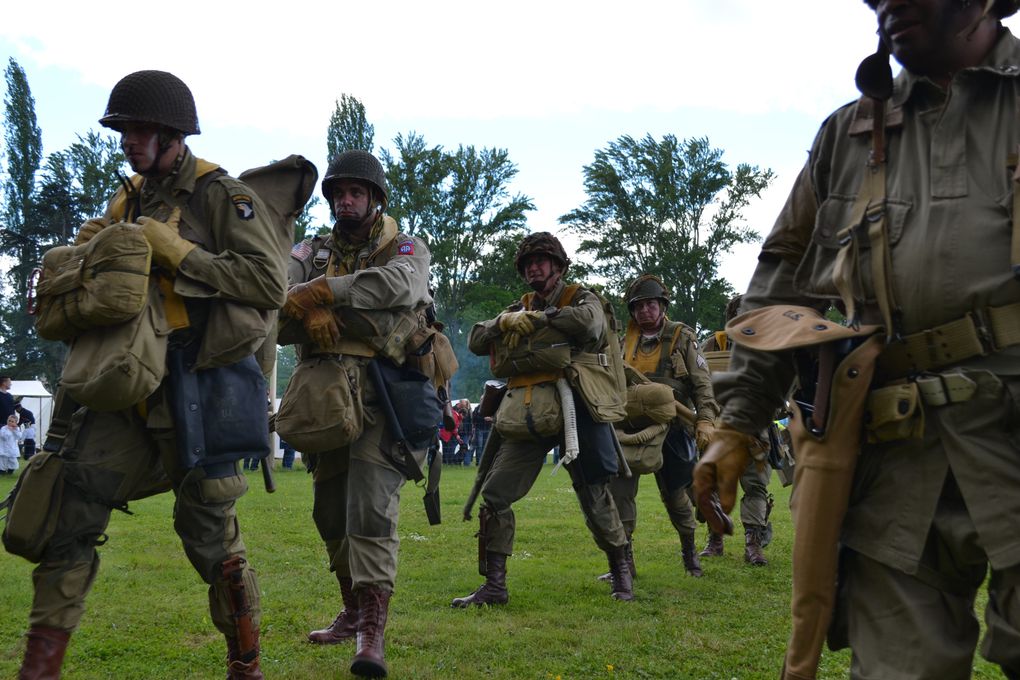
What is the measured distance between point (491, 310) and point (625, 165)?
10.2 metres

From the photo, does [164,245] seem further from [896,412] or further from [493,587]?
[493,587]

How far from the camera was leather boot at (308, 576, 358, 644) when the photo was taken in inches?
230

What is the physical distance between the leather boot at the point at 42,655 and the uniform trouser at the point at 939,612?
303 cm

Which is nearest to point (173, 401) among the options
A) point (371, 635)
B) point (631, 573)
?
point (371, 635)

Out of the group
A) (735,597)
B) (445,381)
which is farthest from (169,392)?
(735,597)

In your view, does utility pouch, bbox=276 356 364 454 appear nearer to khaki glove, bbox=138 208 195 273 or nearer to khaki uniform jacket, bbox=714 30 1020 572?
khaki glove, bbox=138 208 195 273

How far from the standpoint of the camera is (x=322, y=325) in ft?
17.9

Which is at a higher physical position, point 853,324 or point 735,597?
point 853,324

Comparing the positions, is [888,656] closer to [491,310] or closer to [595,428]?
[595,428]

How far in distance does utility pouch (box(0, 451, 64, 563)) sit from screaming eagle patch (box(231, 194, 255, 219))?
1.26 metres

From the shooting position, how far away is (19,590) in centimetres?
699

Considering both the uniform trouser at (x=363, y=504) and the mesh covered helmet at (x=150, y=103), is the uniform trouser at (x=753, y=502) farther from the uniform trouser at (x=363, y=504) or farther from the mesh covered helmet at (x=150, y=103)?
the mesh covered helmet at (x=150, y=103)

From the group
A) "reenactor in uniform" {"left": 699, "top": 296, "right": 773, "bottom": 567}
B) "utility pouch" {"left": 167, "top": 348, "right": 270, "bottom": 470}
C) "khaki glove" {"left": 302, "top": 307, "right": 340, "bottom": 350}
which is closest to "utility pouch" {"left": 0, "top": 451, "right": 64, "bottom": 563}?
"utility pouch" {"left": 167, "top": 348, "right": 270, "bottom": 470}

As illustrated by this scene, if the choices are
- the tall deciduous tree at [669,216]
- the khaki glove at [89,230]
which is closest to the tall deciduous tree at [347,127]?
the tall deciduous tree at [669,216]
